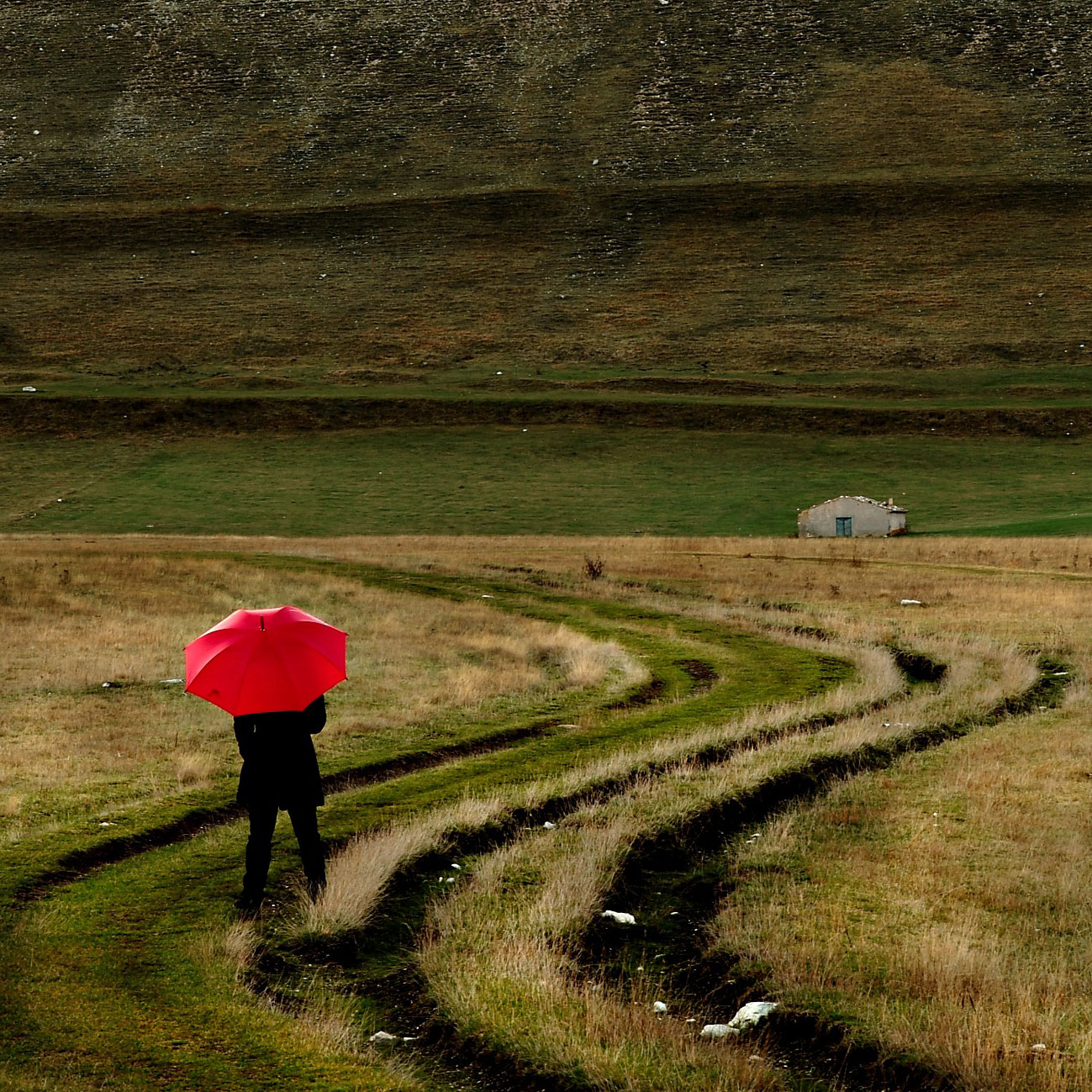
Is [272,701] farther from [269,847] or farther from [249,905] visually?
[249,905]

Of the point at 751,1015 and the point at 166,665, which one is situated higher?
the point at 751,1015

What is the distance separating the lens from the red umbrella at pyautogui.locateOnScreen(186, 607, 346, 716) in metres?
10.0

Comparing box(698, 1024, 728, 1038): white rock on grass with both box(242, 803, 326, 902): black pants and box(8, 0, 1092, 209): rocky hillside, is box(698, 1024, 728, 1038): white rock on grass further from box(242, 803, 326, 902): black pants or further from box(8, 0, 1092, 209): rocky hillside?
box(8, 0, 1092, 209): rocky hillside

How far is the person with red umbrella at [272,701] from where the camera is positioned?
10.1 meters

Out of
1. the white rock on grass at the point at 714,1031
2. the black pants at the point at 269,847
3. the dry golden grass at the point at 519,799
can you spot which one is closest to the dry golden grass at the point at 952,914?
the white rock on grass at the point at 714,1031

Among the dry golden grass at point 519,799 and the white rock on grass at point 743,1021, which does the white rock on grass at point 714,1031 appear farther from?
the dry golden grass at point 519,799

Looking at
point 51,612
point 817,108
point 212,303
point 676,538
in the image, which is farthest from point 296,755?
point 817,108

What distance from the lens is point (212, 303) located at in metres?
114

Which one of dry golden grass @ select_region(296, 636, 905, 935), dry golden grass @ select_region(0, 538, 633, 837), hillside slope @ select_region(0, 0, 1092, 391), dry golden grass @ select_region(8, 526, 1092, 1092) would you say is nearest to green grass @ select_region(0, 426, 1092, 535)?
hillside slope @ select_region(0, 0, 1092, 391)

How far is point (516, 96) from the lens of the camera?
14750 centimetres

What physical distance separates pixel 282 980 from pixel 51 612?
2563 cm

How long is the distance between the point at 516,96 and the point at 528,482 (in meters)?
88.3

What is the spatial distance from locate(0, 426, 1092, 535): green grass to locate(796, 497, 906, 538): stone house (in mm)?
1935

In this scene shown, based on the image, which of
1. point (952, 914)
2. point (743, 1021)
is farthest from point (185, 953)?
point (952, 914)
